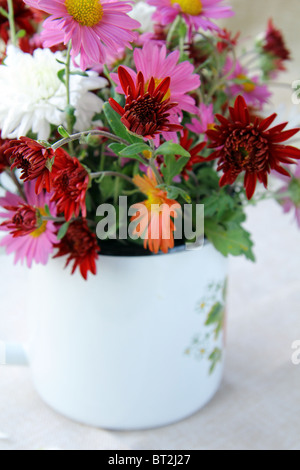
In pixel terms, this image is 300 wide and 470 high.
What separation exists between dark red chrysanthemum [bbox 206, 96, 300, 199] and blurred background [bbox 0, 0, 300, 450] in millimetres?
151

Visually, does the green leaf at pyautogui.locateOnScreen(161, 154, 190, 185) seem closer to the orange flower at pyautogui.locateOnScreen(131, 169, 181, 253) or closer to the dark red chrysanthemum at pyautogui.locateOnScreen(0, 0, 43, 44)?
the orange flower at pyautogui.locateOnScreen(131, 169, 181, 253)

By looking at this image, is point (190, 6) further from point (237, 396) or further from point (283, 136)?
point (237, 396)

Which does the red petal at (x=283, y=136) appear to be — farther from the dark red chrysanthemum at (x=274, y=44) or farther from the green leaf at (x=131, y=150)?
the dark red chrysanthemum at (x=274, y=44)

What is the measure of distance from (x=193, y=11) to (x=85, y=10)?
3.2 inches

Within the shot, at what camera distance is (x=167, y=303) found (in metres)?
0.34

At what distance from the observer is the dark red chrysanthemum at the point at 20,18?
0.32 m

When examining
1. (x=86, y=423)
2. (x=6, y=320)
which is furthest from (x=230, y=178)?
(x=6, y=320)

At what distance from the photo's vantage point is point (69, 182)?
9.5 inches

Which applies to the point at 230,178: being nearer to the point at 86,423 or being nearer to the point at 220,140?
the point at 220,140

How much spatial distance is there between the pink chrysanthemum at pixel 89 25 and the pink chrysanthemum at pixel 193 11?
5 cm

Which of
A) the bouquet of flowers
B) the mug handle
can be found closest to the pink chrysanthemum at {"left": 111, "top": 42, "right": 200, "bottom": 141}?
the bouquet of flowers

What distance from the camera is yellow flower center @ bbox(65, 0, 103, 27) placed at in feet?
0.75

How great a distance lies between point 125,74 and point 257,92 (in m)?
0.18

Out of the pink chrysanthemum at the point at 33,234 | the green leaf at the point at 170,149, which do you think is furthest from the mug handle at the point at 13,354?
the green leaf at the point at 170,149
